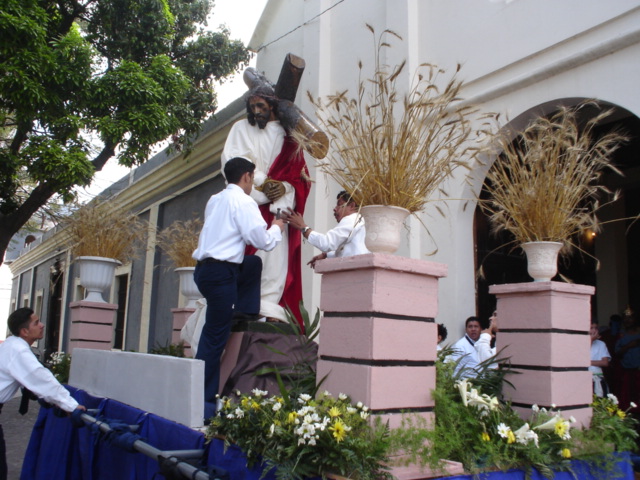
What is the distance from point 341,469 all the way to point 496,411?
0.87 meters

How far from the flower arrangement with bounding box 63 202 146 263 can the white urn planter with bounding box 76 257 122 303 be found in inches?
5.5

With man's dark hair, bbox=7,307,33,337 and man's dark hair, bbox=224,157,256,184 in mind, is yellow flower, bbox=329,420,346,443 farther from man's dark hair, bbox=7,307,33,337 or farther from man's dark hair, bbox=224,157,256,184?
man's dark hair, bbox=7,307,33,337

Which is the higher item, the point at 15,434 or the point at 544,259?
the point at 544,259

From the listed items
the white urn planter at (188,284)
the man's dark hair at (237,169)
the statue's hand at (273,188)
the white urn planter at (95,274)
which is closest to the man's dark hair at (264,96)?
the statue's hand at (273,188)

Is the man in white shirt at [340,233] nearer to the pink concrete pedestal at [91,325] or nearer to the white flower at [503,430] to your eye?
the white flower at [503,430]

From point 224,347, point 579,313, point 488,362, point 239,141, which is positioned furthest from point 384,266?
point 239,141

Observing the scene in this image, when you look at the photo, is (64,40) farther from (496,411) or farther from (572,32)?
(496,411)

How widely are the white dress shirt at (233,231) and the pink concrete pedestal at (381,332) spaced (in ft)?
3.37

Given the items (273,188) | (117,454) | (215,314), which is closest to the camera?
(117,454)

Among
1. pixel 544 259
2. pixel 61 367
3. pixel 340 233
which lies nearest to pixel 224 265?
pixel 340 233

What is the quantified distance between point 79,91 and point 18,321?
442cm

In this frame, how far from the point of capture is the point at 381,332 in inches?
97.0

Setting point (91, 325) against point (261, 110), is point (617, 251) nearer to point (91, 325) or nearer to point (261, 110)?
point (261, 110)

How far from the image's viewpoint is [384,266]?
2.49 m
